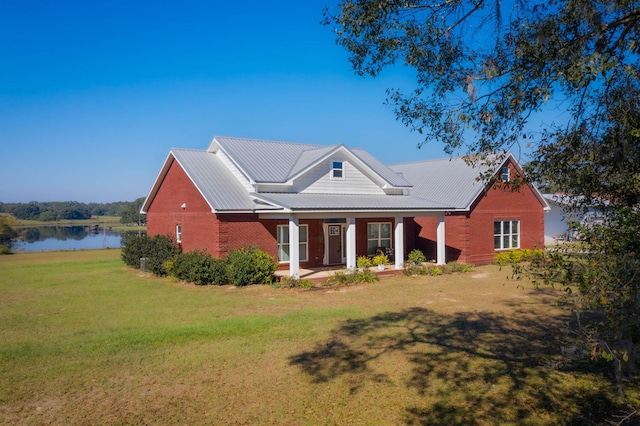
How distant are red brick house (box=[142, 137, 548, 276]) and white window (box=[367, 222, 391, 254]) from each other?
6 centimetres

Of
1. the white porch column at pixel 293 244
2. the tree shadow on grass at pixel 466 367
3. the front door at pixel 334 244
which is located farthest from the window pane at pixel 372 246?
the tree shadow on grass at pixel 466 367

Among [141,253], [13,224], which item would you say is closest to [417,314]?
[141,253]

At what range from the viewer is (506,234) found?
2952cm

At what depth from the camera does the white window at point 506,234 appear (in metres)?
29.0

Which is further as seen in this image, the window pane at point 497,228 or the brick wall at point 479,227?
the window pane at point 497,228

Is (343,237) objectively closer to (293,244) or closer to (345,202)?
(345,202)

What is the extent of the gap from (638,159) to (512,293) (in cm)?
1203

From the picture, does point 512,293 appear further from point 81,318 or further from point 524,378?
point 81,318

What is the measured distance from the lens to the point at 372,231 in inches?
1054

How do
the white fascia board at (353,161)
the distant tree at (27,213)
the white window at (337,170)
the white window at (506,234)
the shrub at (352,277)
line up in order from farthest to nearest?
1. the distant tree at (27,213)
2. the white window at (506,234)
3. the white window at (337,170)
4. the white fascia board at (353,161)
5. the shrub at (352,277)

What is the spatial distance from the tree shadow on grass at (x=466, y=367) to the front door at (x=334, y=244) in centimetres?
1169

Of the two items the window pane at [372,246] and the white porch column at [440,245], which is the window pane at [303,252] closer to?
the window pane at [372,246]

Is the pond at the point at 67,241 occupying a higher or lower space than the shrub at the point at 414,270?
lower

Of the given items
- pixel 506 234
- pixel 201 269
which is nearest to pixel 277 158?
pixel 201 269
